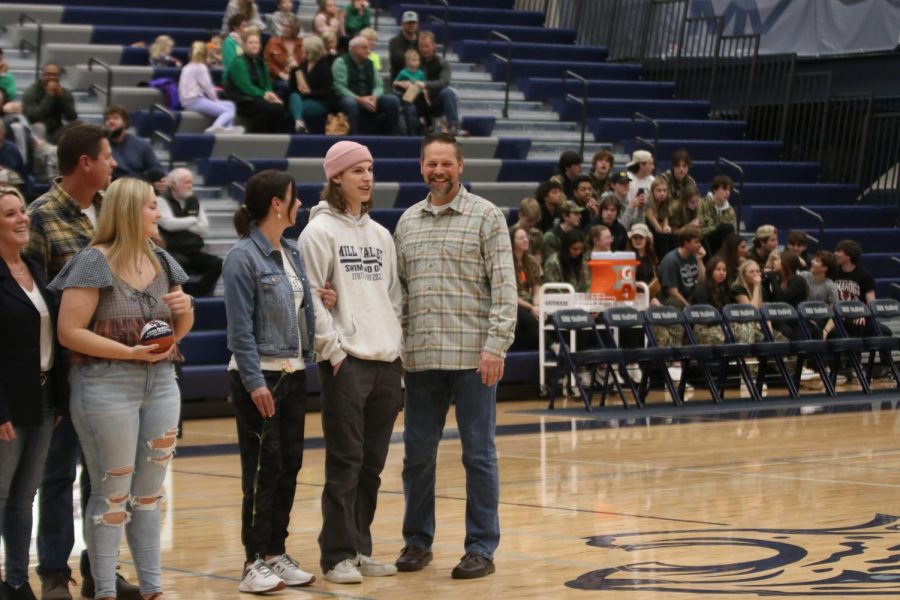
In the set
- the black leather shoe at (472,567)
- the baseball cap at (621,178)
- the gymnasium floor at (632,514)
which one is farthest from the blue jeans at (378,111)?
the black leather shoe at (472,567)

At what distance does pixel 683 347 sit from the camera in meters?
12.6

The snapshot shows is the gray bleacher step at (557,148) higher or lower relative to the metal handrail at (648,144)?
lower

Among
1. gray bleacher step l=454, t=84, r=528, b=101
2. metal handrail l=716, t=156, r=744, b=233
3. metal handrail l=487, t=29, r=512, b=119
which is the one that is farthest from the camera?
gray bleacher step l=454, t=84, r=528, b=101

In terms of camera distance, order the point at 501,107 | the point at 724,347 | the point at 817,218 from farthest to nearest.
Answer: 1. the point at 501,107
2. the point at 817,218
3. the point at 724,347

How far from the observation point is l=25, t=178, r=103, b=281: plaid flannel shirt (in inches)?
211

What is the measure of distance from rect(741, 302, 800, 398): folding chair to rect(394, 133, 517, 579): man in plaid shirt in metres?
7.45

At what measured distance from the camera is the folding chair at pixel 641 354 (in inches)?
489

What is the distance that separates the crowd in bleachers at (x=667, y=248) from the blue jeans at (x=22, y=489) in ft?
27.4

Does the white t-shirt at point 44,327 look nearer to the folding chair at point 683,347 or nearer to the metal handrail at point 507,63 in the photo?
the folding chair at point 683,347

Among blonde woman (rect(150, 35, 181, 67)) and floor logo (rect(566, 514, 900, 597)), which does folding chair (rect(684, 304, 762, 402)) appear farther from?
blonde woman (rect(150, 35, 181, 67))

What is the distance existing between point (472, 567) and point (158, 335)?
155cm

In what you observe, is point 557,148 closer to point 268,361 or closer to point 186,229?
point 186,229

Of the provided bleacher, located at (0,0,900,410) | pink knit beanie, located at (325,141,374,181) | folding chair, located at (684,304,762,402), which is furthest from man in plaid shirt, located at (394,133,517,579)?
folding chair, located at (684,304,762,402)

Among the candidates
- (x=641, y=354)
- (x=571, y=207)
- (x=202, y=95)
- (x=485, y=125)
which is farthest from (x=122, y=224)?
(x=485, y=125)
